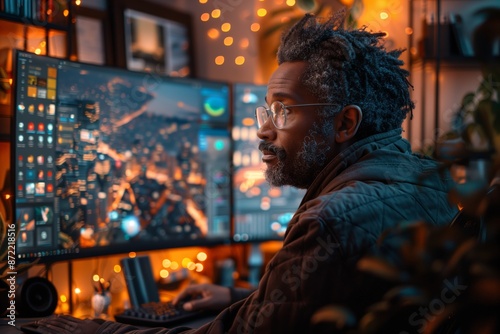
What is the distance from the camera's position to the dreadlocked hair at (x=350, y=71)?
4.77ft

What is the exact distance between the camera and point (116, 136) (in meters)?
1.86

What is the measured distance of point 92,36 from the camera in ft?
8.27

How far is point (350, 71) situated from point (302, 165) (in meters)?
0.25

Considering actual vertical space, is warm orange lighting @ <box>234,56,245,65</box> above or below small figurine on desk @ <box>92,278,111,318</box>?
above

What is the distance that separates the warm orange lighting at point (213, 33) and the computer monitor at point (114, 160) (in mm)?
757

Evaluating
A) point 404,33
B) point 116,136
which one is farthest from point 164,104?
point 404,33

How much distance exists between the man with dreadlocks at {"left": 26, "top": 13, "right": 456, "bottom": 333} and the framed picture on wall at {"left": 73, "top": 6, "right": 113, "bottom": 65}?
1125 millimetres

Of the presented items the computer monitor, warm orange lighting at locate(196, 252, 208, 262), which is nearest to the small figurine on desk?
the computer monitor

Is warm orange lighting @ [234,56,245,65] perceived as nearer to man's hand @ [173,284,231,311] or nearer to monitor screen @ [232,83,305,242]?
monitor screen @ [232,83,305,242]

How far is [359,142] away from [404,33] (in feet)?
5.78

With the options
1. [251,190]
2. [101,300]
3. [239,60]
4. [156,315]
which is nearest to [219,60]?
[239,60]

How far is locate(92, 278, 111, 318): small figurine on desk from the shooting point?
1766mm

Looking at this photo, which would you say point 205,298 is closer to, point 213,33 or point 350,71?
point 350,71

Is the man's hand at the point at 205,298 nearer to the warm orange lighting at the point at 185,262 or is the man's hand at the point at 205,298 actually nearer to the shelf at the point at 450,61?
the warm orange lighting at the point at 185,262
